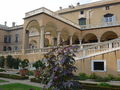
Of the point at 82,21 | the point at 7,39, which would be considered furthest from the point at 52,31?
the point at 7,39

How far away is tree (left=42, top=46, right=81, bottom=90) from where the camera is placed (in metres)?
6.08

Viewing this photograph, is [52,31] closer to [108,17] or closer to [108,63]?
[108,17]

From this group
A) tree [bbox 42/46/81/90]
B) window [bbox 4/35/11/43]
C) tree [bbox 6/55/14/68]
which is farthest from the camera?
window [bbox 4/35/11/43]

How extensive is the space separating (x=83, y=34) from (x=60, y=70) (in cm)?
2597

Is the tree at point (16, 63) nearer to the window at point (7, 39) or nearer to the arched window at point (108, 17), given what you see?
the arched window at point (108, 17)

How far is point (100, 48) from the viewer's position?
16.1m

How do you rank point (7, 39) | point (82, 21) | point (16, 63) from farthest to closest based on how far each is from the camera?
point (7, 39) < point (82, 21) < point (16, 63)

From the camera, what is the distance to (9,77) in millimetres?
18172

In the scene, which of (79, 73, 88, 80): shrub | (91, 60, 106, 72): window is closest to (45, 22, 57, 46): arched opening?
(91, 60, 106, 72): window

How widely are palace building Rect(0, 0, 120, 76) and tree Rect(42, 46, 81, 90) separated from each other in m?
8.38

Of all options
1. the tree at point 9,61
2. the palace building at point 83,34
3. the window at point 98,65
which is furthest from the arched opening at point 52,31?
the window at point 98,65

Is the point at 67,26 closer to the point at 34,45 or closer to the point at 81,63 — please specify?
the point at 81,63

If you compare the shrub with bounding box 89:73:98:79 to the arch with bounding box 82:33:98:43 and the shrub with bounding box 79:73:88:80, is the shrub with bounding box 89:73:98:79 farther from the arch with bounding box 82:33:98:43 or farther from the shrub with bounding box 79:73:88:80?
the arch with bounding box 82:33:98:43

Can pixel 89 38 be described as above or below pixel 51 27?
below
